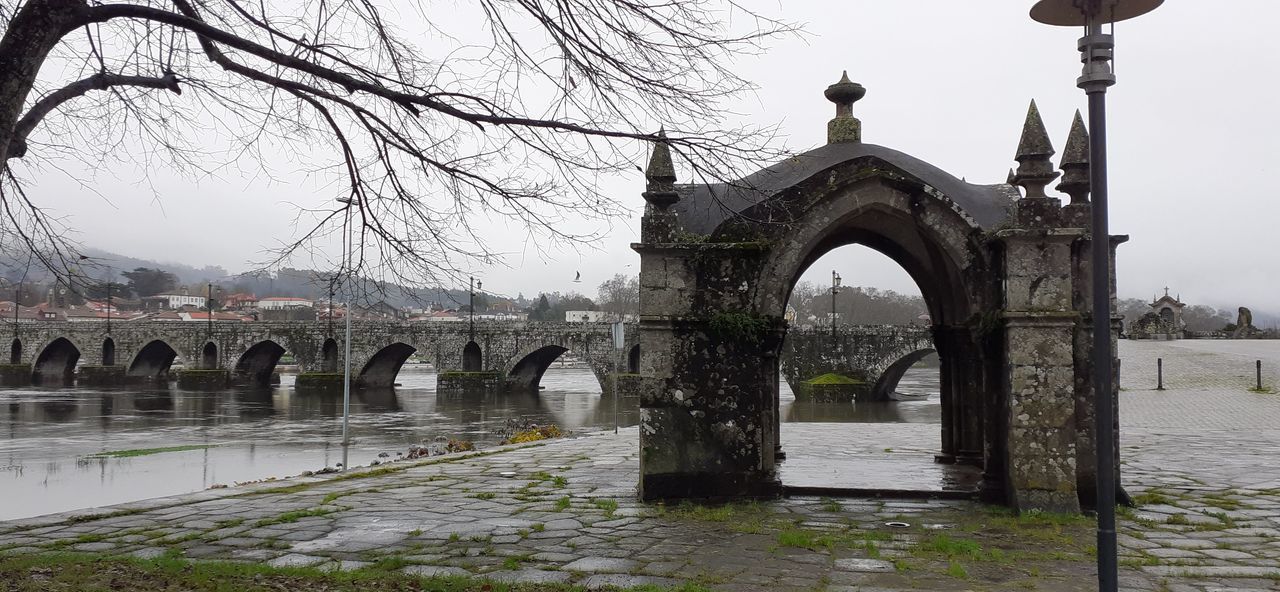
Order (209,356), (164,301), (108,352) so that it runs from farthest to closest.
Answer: (164,301) → (108,352) → (209,356)

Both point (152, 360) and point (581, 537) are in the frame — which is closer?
point (581, 537)

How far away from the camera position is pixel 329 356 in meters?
52.2

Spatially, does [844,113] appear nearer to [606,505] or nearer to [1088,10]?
[606,505]

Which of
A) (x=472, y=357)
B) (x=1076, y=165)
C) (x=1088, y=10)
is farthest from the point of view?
(x=472, y=357)

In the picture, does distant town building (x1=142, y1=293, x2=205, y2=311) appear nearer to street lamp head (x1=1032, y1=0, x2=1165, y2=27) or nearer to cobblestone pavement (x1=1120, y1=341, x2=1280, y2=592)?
cobblestone pavement (x1=1120, y1=341, x2=1280, y2=592)

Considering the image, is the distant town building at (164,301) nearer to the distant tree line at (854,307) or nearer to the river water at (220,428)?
the river water at (220,428)

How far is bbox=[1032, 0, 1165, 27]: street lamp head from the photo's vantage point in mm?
4176

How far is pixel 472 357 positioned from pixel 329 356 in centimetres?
901

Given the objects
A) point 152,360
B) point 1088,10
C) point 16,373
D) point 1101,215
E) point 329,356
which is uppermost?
point 1088,10

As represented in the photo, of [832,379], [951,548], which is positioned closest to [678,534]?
[951,548]

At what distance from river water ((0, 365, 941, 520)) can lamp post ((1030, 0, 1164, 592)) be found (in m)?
12.3

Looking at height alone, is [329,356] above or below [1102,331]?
below

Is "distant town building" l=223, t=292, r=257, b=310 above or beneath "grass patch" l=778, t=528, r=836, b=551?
above

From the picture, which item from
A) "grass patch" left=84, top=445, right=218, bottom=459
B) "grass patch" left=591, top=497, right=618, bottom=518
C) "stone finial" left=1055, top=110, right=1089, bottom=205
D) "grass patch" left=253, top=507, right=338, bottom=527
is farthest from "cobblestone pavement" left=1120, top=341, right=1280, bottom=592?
"grass patch" left=84, top=445, right=218, bottom=459
